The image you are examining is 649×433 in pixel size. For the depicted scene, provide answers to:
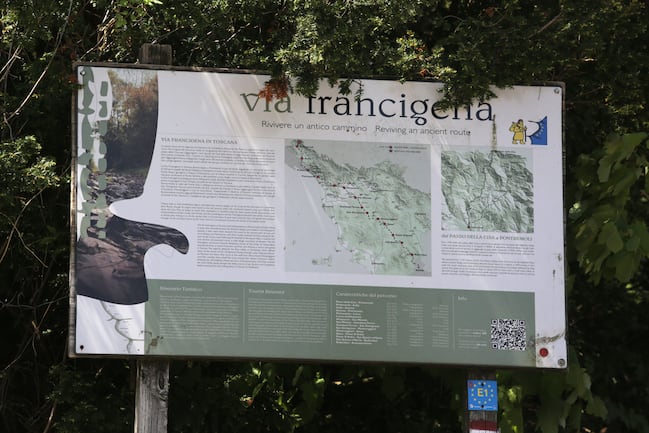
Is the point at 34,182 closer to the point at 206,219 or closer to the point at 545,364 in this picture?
the point at 206,219

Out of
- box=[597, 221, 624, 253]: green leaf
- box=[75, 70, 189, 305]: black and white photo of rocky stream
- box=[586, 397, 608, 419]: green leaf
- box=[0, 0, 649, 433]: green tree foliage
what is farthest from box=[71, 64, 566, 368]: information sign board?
box=[586, 397, 608, 419]: green leaf

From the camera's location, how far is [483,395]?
18.7ft

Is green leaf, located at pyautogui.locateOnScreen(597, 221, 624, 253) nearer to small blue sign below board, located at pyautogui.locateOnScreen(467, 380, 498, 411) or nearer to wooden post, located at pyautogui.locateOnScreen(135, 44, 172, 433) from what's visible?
small blue sign below board, located at pyautogui.locateOnScreen(467, 380, 498, 411)

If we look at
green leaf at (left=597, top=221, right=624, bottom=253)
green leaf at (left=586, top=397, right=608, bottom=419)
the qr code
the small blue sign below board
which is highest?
green leaf at (left=597, top=221, right=624, bottom=253)

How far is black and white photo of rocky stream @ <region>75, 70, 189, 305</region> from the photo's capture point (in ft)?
17.5

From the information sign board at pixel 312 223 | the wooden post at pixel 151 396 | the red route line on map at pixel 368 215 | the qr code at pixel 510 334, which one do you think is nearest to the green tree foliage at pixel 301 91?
the information sign board at pixel 312 223

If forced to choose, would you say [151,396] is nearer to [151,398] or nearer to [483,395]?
[151,398]

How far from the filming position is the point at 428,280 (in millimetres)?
5562

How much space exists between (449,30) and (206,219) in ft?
9.04

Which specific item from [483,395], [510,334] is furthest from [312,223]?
[483,395]

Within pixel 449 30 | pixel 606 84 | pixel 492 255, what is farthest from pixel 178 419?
pixel 606 84

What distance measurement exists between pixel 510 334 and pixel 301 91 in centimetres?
184

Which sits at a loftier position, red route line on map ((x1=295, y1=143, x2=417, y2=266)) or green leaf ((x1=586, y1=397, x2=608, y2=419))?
red route line on map ((x1=295, y1=143, x2=417, y2=266))

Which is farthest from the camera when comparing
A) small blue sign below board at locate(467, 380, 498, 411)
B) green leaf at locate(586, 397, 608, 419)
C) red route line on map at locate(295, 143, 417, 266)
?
green leaf at locate(586, 397, 608, 419)
